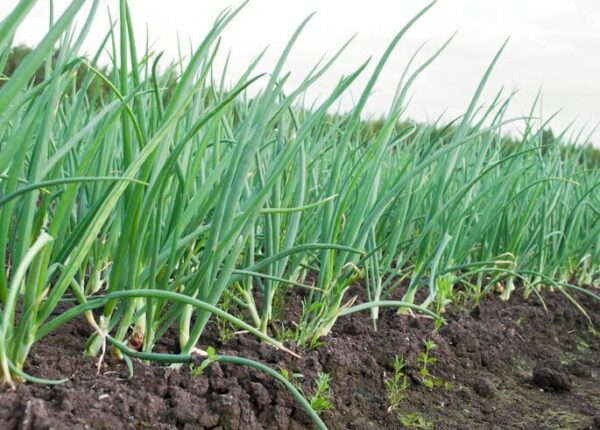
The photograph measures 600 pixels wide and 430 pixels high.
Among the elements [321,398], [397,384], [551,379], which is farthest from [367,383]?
[551,379]

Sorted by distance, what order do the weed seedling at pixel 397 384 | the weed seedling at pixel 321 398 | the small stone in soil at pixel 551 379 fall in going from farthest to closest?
1. the small stone in soil at pixel 551 379
2. the weed seedling at pixel 397 384
3. the weed seedling at pixel 321 398

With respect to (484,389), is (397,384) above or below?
below

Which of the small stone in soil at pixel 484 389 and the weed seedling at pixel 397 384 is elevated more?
the small stone in soil at pixel 484 389

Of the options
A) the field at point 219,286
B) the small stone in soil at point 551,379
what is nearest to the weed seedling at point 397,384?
the field at point 219,286

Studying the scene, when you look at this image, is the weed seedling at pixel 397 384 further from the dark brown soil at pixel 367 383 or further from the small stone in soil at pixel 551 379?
the small stone in soil at pixel 551 379

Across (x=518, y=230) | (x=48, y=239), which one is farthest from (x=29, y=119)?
(x=518, y=230)

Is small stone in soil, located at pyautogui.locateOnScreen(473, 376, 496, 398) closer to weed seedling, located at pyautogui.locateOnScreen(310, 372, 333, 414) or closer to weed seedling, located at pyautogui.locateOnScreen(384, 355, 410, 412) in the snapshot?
weed seedling, located at pyautogui.locateOnScreen(384, 355, 410, 412)

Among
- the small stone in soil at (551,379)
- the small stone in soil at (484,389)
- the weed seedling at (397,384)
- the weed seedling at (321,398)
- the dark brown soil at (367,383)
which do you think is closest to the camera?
the dark brown soil at (367,383)

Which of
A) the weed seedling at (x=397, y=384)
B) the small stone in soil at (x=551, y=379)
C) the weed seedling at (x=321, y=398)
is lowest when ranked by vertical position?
the weed seedling at (x=321, y=398)

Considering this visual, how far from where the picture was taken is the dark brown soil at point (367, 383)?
1.47m

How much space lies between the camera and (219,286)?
167cm

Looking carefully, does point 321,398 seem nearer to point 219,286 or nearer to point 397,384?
point 219,286

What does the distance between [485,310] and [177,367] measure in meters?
1.69

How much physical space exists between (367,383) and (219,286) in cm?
60
